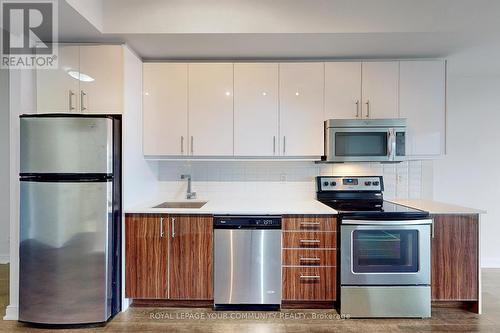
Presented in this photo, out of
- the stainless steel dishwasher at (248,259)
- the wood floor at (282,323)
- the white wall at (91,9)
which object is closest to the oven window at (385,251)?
the wood floor at (282,323)

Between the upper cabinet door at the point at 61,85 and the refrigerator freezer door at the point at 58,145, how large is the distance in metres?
0.31

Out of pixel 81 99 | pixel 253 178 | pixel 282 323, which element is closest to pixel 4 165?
pixel 81 99

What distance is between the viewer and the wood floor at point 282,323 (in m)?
2.36

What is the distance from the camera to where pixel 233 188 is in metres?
3.33

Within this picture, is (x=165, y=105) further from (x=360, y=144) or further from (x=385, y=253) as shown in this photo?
(x=385, y=253)

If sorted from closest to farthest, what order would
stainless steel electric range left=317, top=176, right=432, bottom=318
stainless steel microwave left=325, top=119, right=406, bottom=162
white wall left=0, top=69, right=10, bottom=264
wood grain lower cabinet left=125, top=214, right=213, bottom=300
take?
stainless steel electric range left=317, top=176, right=432, bottom=318 < wood grain lower cabinet left=125, top=214, right=213, bottom=300 < stainless steel microwave left=325, top=119, right=406, bottom=162 < white wall left=0, top=69, right=10, bottom=264

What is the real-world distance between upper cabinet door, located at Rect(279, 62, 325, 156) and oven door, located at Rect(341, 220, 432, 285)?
863mm

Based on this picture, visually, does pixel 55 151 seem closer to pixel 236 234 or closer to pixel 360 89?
pixel 236 234

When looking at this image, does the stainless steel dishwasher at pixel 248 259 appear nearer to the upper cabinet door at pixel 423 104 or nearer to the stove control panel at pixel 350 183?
the stove control panel at pixel 350 183

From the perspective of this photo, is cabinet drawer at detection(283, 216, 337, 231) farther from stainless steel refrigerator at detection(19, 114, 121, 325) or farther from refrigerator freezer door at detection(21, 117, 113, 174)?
refrigerator freezer door at detection(21, 117, 113, 174)

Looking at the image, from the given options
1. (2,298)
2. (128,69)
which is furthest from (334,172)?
(2,298)

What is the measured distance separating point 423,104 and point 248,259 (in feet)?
7.25

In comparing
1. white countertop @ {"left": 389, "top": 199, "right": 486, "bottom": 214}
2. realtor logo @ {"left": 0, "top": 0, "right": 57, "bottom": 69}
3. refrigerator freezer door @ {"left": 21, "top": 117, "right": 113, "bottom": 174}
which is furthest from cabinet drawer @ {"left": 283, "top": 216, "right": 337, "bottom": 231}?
realtor logo @ {"left": 0, "top": 0, "right": 57, "bottom": 69}

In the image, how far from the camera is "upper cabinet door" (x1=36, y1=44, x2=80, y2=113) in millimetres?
2578
